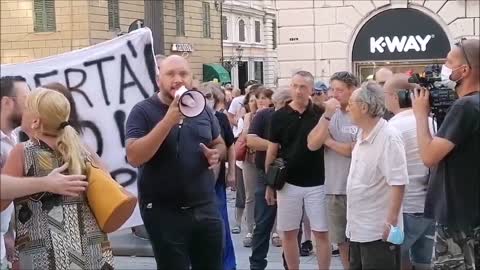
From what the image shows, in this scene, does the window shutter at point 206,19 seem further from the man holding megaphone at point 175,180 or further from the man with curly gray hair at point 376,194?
the man holding megaphone at point 175,180

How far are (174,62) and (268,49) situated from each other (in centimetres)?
6131

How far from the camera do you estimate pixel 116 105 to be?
7.34 metres

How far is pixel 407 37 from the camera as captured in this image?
14.9 metres

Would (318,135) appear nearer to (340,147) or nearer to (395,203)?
(340,147)

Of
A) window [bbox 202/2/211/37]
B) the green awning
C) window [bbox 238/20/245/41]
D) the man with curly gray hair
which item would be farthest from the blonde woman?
window [bbox 238/20/245/41]

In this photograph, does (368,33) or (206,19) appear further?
(206,19)

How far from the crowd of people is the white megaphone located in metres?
0.06

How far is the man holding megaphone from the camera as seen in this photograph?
16.2ft

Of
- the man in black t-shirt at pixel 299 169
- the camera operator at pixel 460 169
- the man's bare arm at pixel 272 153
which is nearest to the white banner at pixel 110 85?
the man's bare arm at pixel 272 153

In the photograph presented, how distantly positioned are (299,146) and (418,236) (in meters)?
1.37

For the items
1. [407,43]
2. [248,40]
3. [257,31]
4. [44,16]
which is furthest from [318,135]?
[257,31]

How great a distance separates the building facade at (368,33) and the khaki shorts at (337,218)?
8.34 metres

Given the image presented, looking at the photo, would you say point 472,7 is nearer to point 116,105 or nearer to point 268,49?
point 116,105

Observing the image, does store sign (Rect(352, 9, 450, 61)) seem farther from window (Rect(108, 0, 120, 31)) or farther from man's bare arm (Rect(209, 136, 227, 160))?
window (Rect(108, 0, 120, 31))
